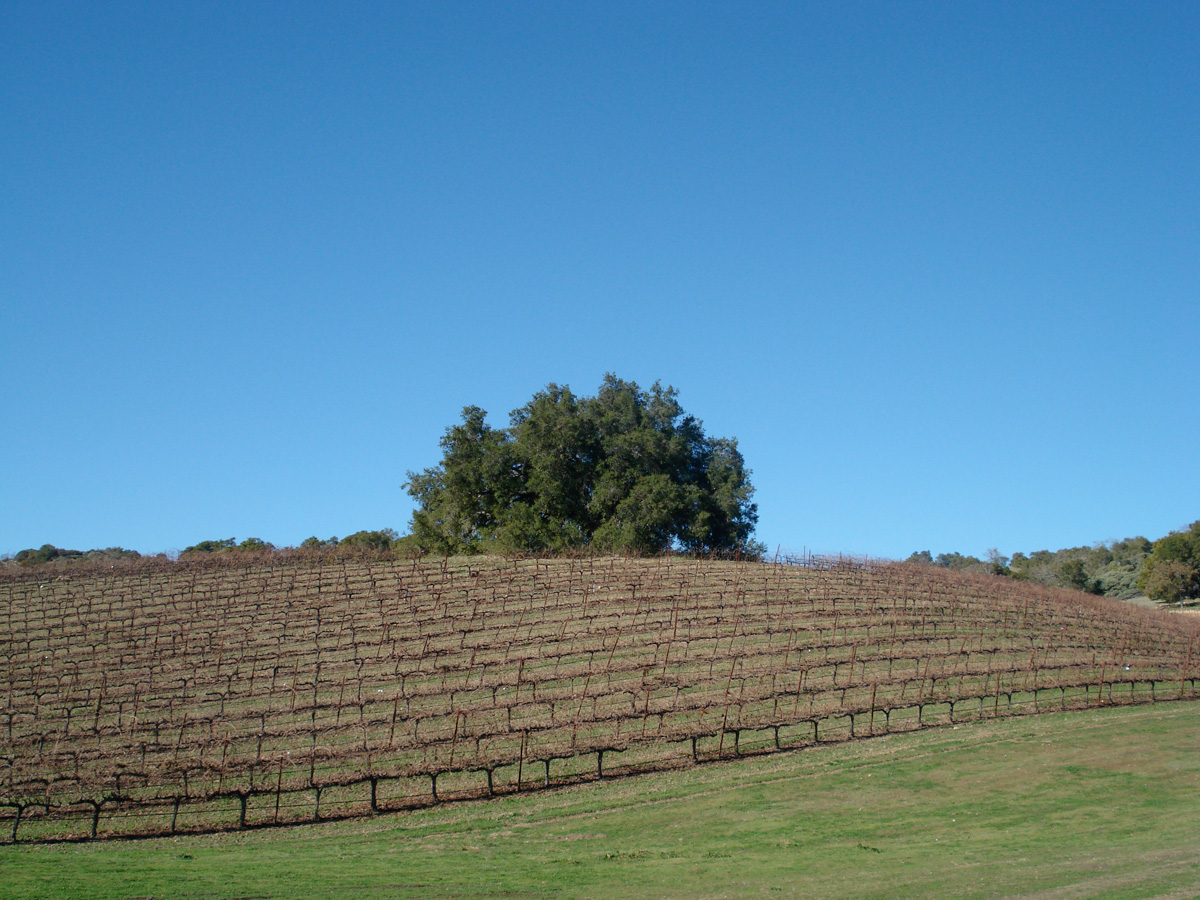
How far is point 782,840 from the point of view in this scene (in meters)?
20.8

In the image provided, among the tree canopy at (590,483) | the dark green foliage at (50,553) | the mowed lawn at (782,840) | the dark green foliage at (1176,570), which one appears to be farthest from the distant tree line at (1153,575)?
the dark green foliage at (50,553)

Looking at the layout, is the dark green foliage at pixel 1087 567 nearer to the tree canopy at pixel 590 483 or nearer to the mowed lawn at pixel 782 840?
the tree canopy at pixel 590 483

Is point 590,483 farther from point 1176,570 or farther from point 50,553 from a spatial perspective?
point 50,553

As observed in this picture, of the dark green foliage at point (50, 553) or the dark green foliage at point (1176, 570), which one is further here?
the dark green foliage at point (50, 553)

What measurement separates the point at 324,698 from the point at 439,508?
36366 mm

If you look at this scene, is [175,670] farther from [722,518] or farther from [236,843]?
[722,518]

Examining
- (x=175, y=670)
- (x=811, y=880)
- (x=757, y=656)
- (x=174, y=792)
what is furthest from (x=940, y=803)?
(x=175, y=670)

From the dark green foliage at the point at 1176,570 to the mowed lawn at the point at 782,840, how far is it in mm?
49826

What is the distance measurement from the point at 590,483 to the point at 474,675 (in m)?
32.5

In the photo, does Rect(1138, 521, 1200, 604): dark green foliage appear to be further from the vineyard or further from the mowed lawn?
the mowed lawn

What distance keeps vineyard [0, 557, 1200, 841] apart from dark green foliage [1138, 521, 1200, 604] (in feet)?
67.0

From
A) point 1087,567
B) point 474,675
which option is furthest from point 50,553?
point 1087,567

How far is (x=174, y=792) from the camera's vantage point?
25.2 meters

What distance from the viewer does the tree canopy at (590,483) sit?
6262 cm
